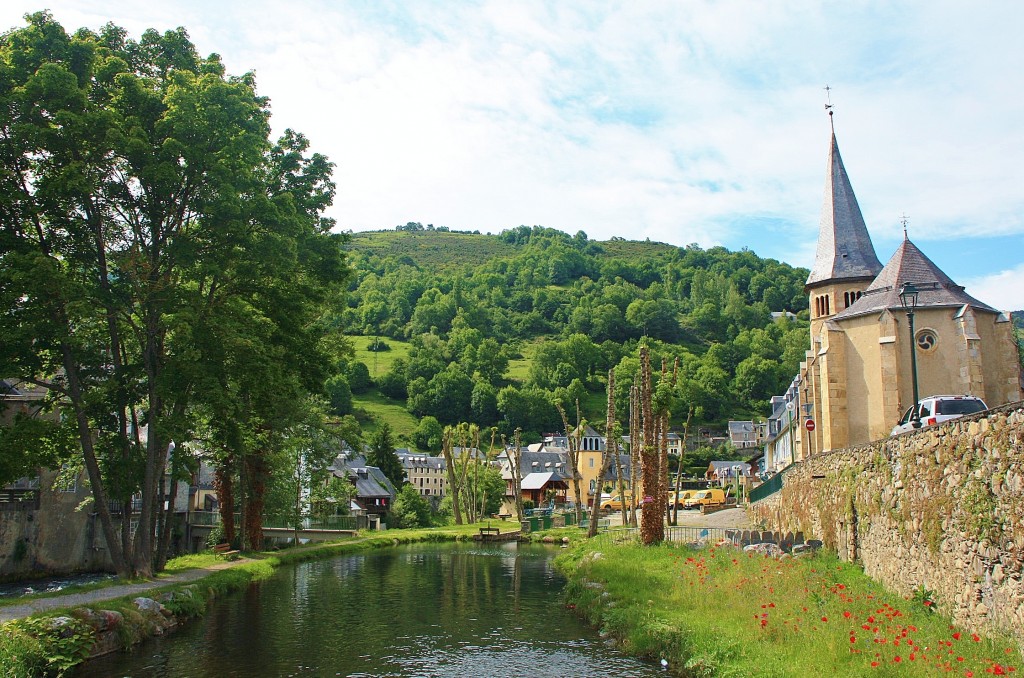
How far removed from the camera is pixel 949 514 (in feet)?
45.7

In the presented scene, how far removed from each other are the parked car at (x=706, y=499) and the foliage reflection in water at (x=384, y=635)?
3806 centimetres

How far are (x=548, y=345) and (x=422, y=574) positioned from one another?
12314 cm

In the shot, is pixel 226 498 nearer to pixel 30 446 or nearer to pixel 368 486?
pixel 30 446

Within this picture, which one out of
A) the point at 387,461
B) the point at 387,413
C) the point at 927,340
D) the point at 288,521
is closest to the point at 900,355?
the point at 927,340

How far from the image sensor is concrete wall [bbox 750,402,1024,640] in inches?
458

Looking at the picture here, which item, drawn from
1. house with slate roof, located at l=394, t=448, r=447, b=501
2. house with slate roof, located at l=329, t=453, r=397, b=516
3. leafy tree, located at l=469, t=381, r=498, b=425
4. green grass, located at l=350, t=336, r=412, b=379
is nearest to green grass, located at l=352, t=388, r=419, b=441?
green grass, located at l=350, t=336, r=412, b=379

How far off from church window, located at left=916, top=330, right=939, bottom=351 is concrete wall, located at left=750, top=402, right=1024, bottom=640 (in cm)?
1778

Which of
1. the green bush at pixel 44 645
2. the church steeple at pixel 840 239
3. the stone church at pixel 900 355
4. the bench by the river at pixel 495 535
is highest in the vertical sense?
the church steeple at pixel 840 239

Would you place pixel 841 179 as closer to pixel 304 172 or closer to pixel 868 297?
pixel 868 297

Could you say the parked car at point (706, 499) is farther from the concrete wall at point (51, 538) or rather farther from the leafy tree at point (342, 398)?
the leafy tree at point (342, 398)

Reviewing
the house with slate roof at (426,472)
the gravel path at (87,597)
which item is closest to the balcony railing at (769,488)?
the gravel path at (87,597)

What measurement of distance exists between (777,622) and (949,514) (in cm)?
361

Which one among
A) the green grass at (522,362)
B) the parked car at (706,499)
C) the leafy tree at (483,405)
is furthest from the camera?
the green grass at (522,362)

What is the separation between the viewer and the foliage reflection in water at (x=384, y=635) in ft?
51.1
